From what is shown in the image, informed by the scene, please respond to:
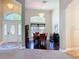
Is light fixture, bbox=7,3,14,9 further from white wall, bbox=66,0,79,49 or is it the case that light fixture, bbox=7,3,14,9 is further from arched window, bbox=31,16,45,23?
white wall, bbox=66,0,79,49

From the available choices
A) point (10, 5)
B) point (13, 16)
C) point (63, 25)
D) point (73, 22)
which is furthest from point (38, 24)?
point (63, 25)

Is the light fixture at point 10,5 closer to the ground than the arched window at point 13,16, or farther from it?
farther from it

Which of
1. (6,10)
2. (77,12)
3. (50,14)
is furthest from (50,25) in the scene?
(77,12)

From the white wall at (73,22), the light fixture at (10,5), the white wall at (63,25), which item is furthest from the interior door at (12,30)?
the white wall at (73,22)

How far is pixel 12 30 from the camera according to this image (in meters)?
12.9

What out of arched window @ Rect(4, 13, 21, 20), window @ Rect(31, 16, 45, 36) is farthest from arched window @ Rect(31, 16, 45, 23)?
arched window @ Rect(4, 13, 21, 20)

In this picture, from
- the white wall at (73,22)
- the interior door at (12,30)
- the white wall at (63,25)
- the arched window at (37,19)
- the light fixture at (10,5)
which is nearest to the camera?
the white wall at (63,25)

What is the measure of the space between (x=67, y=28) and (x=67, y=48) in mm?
1039

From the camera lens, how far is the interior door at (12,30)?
12477 millimetres

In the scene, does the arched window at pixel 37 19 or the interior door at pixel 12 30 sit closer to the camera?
the interior door at pixel 12 30

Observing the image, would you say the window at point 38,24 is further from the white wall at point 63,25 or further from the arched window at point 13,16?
the white wall at point 63,25

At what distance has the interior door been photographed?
12477mm

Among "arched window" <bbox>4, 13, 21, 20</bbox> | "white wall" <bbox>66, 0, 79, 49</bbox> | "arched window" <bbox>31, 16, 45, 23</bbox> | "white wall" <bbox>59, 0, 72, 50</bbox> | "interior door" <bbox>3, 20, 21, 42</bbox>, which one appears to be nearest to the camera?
"white wall" <bbox>59, 0, 72, 50</bbox>

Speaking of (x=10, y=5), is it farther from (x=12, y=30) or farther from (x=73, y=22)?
(x=73, y=22)
